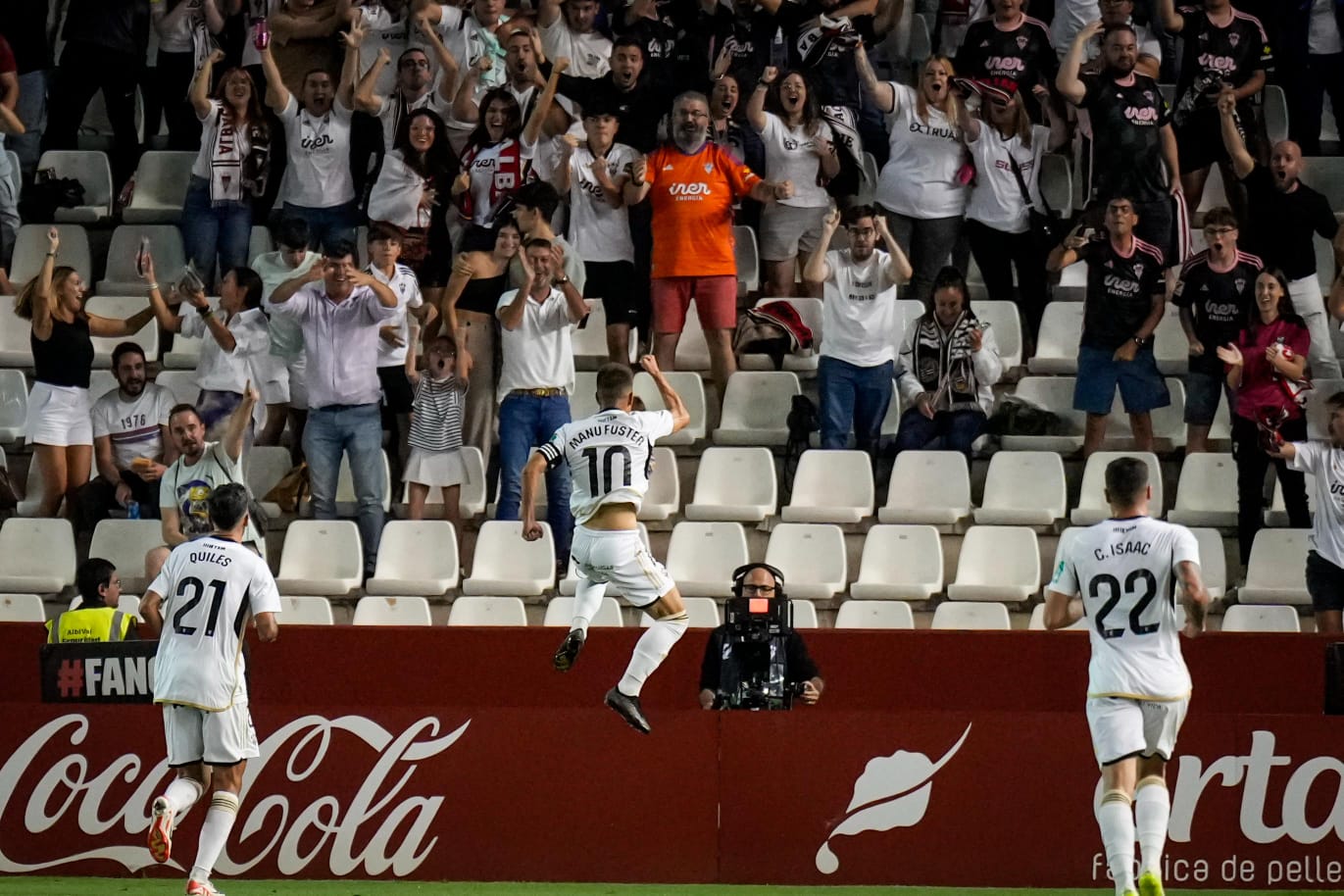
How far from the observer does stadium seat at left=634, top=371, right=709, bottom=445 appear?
1457 cm

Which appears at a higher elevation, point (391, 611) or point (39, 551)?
point (39, 551)

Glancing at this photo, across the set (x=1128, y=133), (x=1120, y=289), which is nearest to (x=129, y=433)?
(x=1120, y=289)

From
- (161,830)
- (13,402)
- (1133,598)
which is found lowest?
(161,830)

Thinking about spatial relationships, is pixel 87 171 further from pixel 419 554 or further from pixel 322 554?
pixel 419 554

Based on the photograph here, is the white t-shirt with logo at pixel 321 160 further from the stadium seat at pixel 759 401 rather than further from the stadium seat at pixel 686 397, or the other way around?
the stadium seat at pixel 759 401

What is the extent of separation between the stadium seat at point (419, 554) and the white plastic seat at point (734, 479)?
1.62 meters

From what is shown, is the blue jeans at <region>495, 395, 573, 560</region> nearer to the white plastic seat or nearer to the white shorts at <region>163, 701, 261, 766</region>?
the white plastic seat

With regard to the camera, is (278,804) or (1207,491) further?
(1207,491)

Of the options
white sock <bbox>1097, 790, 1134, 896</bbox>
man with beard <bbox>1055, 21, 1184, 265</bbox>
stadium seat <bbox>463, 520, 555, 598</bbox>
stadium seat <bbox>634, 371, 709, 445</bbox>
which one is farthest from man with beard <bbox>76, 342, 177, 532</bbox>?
white sock <bbox>1097, 790, 1134, 896</bbox>

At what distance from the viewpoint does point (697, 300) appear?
1455 cm

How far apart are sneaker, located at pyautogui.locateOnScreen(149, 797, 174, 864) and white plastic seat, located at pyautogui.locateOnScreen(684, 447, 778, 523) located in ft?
17.6

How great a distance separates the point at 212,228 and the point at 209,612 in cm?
636

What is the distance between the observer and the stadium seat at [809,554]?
44.4 feet

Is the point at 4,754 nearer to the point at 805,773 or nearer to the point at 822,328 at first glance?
the point at 805,773
